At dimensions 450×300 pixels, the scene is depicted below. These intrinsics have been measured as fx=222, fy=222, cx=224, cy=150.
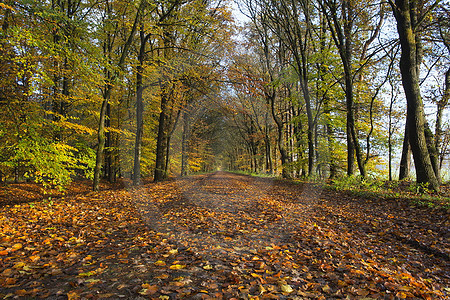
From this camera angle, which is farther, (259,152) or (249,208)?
(259,152)

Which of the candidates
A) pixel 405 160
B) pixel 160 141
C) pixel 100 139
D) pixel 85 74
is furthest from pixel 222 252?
pixel 405 160

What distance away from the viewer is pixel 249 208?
6.92 m

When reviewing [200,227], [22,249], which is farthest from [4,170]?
[200,227]

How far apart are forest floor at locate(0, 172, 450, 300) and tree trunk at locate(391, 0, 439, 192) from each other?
155cm

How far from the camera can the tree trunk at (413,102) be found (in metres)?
7.28

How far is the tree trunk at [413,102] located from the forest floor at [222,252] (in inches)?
60.9

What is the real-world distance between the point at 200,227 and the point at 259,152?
31.4m

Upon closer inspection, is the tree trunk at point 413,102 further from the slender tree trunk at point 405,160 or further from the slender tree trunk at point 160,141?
the slender tree trunk at point 160,141

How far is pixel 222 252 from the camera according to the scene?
12.3 ft

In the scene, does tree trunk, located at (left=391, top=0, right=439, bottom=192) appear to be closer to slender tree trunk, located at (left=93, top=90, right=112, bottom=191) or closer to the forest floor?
the forest floor

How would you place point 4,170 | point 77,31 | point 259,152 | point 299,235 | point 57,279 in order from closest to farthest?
point 57,279 < point 299,235 < point 77,31 < point 4,170 < point 259,152

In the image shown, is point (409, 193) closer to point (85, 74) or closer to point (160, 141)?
point (85, 74)

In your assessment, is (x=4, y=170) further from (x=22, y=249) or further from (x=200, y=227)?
(x=200, y=227)

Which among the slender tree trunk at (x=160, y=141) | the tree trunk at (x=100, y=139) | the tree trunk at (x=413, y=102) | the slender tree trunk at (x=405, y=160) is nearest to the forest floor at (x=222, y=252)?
the tree trunk at (x=413, y=102)
